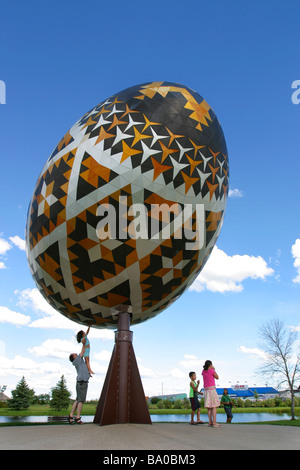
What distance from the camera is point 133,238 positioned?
33.6ft

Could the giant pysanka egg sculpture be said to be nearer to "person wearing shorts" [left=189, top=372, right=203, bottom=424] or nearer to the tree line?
"person wearing shorts" [left=189, top=372, right=203, bottom=424]

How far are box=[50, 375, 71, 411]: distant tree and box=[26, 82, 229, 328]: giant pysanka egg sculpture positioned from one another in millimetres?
44623

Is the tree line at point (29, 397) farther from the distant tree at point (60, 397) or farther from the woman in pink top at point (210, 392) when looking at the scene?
the woman in pink top at point (210, 392)

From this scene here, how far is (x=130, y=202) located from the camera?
10.0 m

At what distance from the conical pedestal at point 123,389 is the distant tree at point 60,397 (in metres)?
44.2

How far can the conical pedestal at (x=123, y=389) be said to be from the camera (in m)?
10.3

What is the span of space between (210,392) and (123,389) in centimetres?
280

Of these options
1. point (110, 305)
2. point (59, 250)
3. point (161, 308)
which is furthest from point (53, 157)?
point (161, 308)

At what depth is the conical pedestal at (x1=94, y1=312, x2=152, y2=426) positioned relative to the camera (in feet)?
33.7

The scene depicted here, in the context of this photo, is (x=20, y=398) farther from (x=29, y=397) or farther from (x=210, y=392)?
(x=210, y=392)

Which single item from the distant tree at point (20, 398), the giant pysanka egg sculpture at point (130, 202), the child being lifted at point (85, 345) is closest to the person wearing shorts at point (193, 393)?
the giant pysanka egg sculpture at point (130, 202)

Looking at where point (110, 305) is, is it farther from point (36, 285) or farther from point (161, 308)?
point (36, 285)

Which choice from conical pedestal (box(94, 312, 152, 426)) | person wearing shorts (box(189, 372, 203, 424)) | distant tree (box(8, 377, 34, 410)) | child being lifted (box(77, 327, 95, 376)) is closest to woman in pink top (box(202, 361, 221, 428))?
person wearing shorts (box(189, 372, 203, 424))

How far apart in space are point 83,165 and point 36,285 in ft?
18.3
